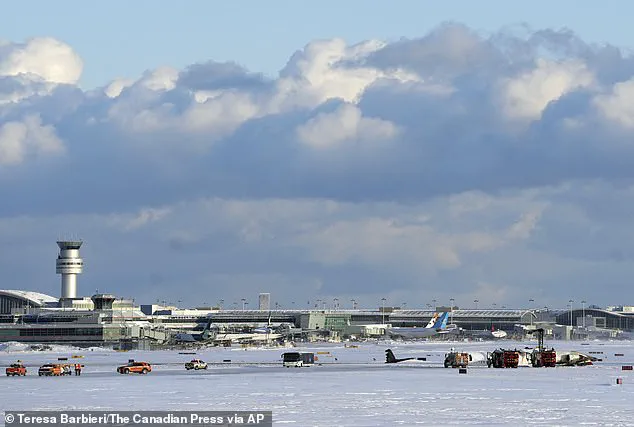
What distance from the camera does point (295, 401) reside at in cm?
7375

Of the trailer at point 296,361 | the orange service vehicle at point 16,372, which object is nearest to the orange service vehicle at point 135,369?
the orange service vehicle at point 16,372

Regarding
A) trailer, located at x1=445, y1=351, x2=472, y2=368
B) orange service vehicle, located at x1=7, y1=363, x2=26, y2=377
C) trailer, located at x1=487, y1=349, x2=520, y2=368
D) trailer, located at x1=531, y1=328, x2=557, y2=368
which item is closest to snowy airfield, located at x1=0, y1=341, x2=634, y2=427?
orange service vehicle, located at x1=7, y1=363, x2=26, y2=377

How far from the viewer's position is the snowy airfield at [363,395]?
6362 centimetres

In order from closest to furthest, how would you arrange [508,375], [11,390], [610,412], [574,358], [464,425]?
[464,425] → [610,412] → [11,390] → [508,375] → [574,358]

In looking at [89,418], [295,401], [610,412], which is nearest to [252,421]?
[89,418]

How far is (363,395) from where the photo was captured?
263 ft

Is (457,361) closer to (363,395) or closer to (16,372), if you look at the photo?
(16,372)

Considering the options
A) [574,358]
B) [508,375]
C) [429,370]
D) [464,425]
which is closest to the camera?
[464,425]

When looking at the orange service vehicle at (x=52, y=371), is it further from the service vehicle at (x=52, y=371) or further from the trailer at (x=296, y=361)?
the trailer at (x=296, y=361)

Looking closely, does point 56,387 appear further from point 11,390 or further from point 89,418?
point 89,418

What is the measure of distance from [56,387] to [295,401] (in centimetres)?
2614

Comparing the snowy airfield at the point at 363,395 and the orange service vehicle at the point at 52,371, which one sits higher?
the snowy airfield at the point at 363,395
